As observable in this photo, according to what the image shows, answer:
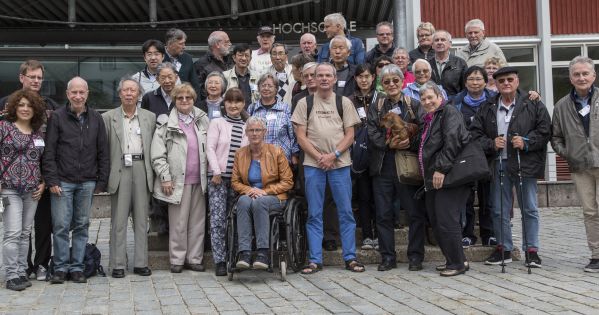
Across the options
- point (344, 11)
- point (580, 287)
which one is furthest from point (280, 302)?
point (344, 11)

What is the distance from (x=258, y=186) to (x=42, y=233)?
2137mm

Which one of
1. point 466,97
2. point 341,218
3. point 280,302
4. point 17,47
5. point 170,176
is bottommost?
point 280,302

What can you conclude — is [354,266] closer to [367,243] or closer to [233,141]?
[367,243]

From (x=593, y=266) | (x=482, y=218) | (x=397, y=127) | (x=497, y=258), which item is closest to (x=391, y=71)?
(x=397, y=127)

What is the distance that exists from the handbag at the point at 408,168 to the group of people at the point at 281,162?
6cm

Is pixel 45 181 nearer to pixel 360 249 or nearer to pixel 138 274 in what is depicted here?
pixel 138 274

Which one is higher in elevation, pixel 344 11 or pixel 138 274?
pixel 344 11

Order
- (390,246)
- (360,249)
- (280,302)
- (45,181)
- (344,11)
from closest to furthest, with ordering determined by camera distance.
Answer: (280,302)
(45,181)
(390,246)
(360,249)
(344,11)

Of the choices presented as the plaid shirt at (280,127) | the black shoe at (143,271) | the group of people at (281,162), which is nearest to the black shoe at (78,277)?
the group of people at (281,162)

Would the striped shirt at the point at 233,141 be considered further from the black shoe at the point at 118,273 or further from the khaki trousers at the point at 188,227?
the black shoe at the point at 118,273

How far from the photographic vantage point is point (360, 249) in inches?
305

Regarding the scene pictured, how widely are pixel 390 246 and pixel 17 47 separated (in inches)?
505

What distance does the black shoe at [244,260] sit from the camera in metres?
6.68

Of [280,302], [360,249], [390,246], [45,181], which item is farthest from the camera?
[360,249]
